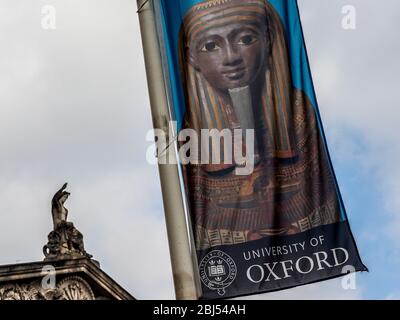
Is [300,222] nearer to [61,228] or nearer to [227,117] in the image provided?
[227,117]

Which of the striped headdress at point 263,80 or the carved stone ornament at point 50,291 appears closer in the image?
the striped headdress at point 263,80

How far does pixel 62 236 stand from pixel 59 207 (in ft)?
3.24

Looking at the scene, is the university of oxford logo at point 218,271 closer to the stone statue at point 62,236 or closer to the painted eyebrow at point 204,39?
the painted eyebrow at point 204,39

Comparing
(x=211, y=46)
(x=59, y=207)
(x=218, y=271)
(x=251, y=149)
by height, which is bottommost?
(x=218, y=271)

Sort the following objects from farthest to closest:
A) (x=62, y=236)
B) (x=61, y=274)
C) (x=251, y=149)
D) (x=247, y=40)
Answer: (x=62, y=236)
(x=61, y=274)
(x=247, y=40)
(x=251, y=149)

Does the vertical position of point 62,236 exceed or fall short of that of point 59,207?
it falls short

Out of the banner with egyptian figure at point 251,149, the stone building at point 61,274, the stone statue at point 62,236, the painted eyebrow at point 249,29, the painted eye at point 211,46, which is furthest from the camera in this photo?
the stone statue at point 62,236

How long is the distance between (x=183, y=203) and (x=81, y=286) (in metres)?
19.3

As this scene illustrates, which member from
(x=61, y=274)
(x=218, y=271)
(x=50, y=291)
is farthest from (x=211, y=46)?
(x=61, y=274)

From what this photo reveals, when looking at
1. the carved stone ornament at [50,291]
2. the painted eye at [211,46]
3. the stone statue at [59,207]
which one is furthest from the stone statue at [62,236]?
the painted eye at [211,46]

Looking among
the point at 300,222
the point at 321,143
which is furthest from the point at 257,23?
the point at 300,222

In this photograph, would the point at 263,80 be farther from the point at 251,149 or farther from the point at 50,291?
the point at 50,291

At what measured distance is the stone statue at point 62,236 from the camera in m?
31.7

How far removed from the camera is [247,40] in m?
14.4
